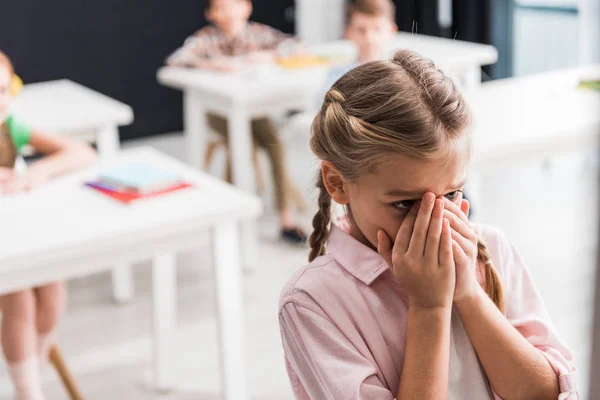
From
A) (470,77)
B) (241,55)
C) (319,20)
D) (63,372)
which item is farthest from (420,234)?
(319,20)

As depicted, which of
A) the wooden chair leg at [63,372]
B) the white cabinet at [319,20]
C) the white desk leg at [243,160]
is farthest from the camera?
the white cabinet at [319,20]

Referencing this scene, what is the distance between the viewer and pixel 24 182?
2.08 m

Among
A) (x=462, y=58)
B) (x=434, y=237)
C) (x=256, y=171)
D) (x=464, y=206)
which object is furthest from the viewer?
(x=256, y=171)

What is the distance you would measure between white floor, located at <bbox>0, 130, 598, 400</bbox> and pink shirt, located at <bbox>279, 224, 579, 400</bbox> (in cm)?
100

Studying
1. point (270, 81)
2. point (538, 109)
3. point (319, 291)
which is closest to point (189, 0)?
point (270, 81)

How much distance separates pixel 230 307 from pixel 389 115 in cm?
124

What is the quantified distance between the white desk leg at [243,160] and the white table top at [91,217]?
3.20 ft

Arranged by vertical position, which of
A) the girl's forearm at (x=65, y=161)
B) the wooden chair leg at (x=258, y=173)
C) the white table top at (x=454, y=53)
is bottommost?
the wooden chair leg at (x=258, y=173)

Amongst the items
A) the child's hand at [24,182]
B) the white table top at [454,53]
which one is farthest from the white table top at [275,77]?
the child's hand at [24,182]

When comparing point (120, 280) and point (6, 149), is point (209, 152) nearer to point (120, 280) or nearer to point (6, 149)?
point (120, 280)

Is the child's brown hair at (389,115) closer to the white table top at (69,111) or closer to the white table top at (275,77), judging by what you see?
the white table top at (69,111)

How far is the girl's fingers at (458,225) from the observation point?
0.89m

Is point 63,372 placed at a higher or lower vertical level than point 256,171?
lower

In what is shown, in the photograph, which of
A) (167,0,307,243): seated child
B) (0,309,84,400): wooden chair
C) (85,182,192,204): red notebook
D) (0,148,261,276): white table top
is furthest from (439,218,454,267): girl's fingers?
(167,0,307,243): seated child
